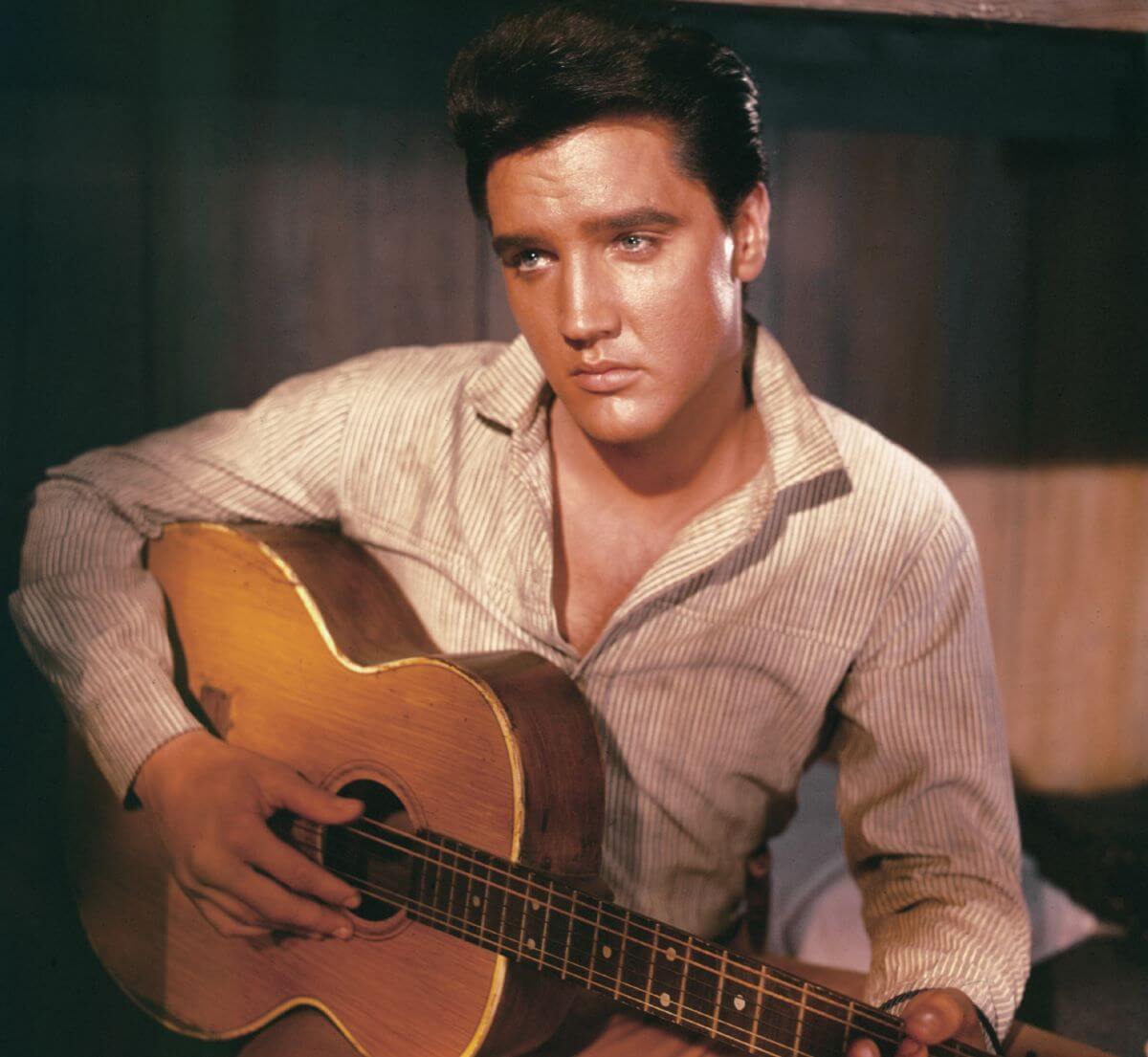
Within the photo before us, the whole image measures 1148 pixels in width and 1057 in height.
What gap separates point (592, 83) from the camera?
1.20 m

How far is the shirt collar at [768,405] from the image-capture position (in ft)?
4.64

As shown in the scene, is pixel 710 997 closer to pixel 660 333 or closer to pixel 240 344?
pixel 660 333

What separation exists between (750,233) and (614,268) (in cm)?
26

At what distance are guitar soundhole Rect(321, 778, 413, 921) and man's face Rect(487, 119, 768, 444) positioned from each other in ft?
1.75

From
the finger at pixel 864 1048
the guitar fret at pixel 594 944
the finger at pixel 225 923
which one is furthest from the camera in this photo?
the finger at pixel 225 923

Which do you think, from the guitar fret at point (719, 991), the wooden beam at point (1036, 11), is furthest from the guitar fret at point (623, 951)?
the wooden beam at point (1036, 11)

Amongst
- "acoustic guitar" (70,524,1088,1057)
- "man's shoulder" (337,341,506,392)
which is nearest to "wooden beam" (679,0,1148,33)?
"man's shoulder" (337,341,506,392)

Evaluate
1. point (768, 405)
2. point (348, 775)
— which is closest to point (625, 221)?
point (768, 405)

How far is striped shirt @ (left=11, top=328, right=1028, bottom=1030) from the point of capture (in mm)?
1415

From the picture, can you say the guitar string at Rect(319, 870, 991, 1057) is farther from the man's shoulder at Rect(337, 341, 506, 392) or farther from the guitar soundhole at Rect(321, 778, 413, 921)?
the man's shoulder at Rect(337, 341, 506, 392)

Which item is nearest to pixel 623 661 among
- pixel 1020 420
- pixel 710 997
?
pixel 710 997

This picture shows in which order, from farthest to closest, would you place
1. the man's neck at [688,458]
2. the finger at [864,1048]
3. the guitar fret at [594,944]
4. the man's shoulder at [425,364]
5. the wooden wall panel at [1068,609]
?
the wooden wall panel at [1068,609]
the man's shoulder at [425,364]
the man's neck at [688,458]
the guitar fret at [594,944]
the finger at [864,1048]

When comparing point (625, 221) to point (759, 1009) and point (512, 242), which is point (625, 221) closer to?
point (512, 242)

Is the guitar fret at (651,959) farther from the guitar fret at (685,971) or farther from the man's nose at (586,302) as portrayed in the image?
the man's nose at (586,302)
